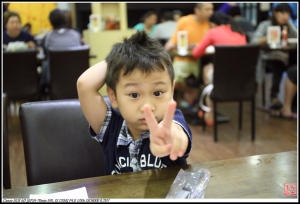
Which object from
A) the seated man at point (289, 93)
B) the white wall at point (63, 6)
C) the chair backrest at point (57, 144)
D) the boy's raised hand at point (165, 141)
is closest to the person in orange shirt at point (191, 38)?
the seated man at point (289, 93)

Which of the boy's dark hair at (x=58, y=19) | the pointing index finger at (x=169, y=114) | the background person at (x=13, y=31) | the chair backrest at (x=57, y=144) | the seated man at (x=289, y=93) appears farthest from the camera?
the background person at (x=13, y=31)

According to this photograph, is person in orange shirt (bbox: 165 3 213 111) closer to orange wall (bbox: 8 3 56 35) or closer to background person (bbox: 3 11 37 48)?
background person (bbox: 3 11 37 48)

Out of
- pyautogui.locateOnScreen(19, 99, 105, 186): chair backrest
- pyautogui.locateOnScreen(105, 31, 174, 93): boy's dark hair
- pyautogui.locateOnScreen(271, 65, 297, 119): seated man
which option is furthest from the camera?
pyautogui.locateOnScreen(271, 65, 297, 119): seated man

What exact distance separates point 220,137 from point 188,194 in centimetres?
291

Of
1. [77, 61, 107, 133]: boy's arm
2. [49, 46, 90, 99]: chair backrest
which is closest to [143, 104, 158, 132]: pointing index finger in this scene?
[77, 61, 107, 133]: boy's arm

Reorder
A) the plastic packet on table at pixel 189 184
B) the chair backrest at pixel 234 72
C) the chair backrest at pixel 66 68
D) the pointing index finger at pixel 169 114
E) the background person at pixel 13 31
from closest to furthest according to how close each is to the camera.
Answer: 1. the pointing index finger at pixel 169 114
2. the plastic packet on table at pixel 189 184
3. the chair backrest at pixel 234 72
4. the chair backrest at pixel 66 68
5. the background person at pixel 13 31

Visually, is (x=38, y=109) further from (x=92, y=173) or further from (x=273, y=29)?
(x=273, y=29)

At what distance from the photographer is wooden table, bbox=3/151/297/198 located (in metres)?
0.93

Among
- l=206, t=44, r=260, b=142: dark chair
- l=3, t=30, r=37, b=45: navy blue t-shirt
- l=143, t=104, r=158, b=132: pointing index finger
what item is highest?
→ l=143, t=104, r=158, b=132: pointing index finger

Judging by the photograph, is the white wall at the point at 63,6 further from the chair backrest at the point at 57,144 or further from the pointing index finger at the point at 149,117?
the pointing index finger at the point at 149,117

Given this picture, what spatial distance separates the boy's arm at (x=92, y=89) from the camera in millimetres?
1215

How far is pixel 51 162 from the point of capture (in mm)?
1383

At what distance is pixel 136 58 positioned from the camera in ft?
3.52

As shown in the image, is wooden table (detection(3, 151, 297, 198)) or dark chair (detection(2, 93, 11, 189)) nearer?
wooden table (detection(3, 151, 297, 198))
